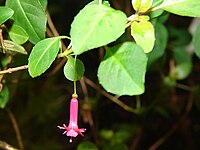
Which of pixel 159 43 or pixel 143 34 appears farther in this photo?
pixel 159 43

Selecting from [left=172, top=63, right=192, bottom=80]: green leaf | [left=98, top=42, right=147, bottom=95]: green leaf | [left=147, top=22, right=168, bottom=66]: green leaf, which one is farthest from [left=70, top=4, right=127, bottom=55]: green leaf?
[left=172, top=63, right=192, bottom=80]: green leaf

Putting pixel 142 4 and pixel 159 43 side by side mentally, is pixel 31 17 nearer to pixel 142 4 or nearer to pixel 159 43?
pixel 142 4

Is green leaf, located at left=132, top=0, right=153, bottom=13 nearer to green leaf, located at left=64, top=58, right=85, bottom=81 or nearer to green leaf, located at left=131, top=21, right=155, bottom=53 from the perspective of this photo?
green leaf, located at left=131, top=21, right=155, bottom=53

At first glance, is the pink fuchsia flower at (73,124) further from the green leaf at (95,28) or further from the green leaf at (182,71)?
the green leaf at (182,71)

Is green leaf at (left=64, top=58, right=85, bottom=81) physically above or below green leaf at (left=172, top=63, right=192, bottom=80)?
above

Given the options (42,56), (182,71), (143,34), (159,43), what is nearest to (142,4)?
(143,34)

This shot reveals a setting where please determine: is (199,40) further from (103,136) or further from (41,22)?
(103,136)

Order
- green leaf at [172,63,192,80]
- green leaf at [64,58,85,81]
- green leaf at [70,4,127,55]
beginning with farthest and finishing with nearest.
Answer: green leaf at [172,63,192,80] → green leaf at [64,58,85,81] → green leaf at [70,4,127,55]
